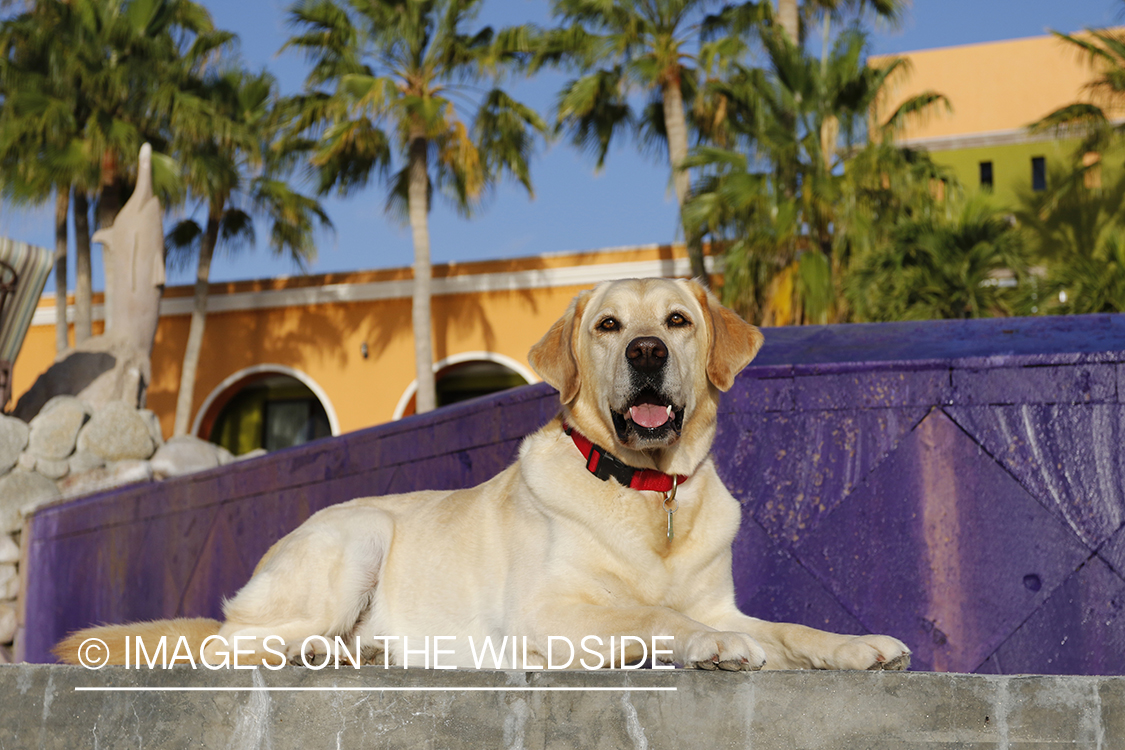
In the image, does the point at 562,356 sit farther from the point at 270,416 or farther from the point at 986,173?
the point at 986,173

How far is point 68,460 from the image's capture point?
12.9 m

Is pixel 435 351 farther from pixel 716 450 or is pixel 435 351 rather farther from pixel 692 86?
pixel 716 450

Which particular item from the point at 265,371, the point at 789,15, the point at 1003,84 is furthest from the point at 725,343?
the point at 1003,84

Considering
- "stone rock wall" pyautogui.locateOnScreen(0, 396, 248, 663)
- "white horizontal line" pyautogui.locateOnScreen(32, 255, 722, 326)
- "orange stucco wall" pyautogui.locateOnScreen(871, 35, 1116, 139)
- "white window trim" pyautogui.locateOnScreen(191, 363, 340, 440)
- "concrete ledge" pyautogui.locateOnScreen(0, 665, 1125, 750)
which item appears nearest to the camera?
"concrete ledge" pyautogui.locateOnScreen(0, 665, 1125, 750)

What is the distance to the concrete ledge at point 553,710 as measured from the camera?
7.27ft

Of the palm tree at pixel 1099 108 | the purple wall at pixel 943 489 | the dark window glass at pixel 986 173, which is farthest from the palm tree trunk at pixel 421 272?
the purple wall at pixel 943 489

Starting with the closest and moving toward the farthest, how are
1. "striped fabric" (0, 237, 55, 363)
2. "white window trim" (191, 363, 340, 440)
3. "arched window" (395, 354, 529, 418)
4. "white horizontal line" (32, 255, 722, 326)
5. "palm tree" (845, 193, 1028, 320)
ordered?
"striped fabric" (0, 237, 55, 363) → "palm tree" (845, 193, 1028, 320) → "white horizontal line" (32, 255, 722, 326) → "arched window" (395, 354, 529, 418) → "white window trim" (191, 363, 340, 440)

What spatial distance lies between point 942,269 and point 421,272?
11.1 meters

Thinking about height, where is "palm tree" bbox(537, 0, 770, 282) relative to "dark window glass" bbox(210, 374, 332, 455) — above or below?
above

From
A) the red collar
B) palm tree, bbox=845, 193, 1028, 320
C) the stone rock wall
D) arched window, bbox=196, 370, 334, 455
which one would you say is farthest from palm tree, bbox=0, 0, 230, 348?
the red collar

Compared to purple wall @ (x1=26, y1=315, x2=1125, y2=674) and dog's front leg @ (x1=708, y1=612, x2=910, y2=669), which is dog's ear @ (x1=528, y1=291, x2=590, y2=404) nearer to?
dog's front leg @ (x1=708, y1=612, x2=910, y2=669)

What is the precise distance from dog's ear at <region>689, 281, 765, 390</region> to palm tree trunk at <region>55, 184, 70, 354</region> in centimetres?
2427

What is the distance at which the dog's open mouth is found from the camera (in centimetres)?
326

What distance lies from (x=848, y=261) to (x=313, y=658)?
16248mm
